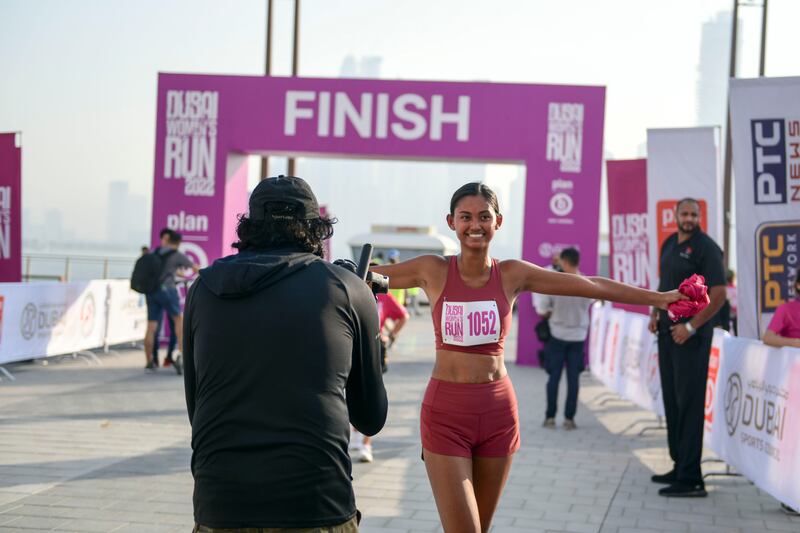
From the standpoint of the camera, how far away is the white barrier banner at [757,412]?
6.73m

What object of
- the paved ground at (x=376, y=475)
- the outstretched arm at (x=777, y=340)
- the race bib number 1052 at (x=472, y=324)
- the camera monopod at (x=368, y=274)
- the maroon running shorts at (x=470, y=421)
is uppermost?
the camera monopod at (x=368, y=274)

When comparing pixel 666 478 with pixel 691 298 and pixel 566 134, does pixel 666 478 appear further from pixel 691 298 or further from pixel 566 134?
pixel 566 134

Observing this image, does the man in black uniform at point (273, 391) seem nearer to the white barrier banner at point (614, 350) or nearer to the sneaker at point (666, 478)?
the sneaker at point (666, 478)

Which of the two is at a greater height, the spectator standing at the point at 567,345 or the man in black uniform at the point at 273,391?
the man in black uniform at the point at 273,391

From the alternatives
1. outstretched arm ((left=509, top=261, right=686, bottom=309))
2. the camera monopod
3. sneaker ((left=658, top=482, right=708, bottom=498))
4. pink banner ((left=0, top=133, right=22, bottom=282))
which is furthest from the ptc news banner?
pink banner ((left=0, top=133, right=22, bottom=282))

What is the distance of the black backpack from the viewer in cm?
1449

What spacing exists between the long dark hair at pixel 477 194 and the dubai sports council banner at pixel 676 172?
6.88 m

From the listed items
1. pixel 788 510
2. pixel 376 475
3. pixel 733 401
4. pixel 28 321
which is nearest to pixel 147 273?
pixel 28 321

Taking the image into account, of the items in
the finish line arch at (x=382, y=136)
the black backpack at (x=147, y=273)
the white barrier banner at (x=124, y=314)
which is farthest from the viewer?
the finish line arch at (x=382, y=136)

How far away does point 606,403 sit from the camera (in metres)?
13.5

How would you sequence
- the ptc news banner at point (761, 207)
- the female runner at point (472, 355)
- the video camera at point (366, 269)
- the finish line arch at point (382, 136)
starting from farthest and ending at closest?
the finish line arch at point (382, 136)
the ptc news banner at point (761, 207)
the female runner at point (472, 355)
the video camera at point (366, 269)

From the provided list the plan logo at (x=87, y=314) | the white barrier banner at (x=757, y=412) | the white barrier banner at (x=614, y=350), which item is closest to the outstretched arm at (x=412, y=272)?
the white barrier banner at (x=757, y=412)

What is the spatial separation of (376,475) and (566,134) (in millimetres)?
11657

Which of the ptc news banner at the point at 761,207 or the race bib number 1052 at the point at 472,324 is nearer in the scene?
the race bib number 1052 at the point at 472,324
